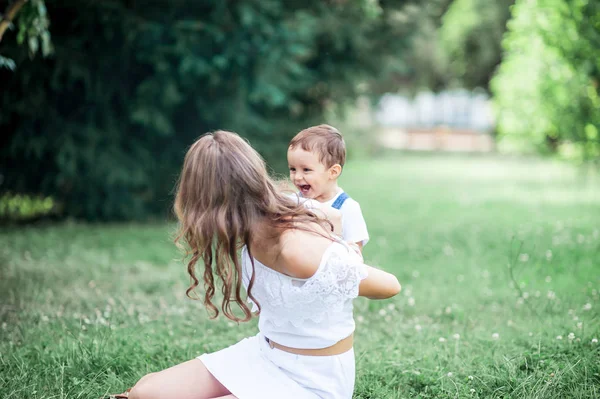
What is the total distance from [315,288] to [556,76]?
1196cm

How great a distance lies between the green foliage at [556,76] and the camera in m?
11.4

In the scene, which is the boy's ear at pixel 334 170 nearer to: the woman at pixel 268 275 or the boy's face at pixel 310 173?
the boy's face at pixel 310 173

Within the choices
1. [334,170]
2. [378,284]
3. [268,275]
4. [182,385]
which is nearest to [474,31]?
[334,170]

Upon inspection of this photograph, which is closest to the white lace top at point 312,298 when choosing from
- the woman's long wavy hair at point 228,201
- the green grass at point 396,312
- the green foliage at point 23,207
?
the woman's long wavy hair at point 228,201

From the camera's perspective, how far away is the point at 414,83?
27.0 meters

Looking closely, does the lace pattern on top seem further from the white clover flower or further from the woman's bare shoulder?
the white clover flower

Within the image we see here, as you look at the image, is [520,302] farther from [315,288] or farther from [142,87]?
[142,87]

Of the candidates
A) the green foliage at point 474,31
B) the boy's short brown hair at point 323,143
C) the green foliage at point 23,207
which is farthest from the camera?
the green foliage at point 474,31

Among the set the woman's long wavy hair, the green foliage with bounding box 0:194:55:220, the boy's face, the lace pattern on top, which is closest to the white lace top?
the lace pattern on top

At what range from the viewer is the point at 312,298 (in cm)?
257

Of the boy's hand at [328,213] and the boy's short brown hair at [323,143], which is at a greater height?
the boy's short brown hair at [323,143]

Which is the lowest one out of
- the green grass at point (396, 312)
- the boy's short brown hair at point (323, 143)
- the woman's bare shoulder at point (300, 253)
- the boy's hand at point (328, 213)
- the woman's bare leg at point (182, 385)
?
the green grass at point (396, 312)

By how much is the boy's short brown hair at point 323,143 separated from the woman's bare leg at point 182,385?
1112 millimetres

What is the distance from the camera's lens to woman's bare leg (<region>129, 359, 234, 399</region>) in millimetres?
2695
